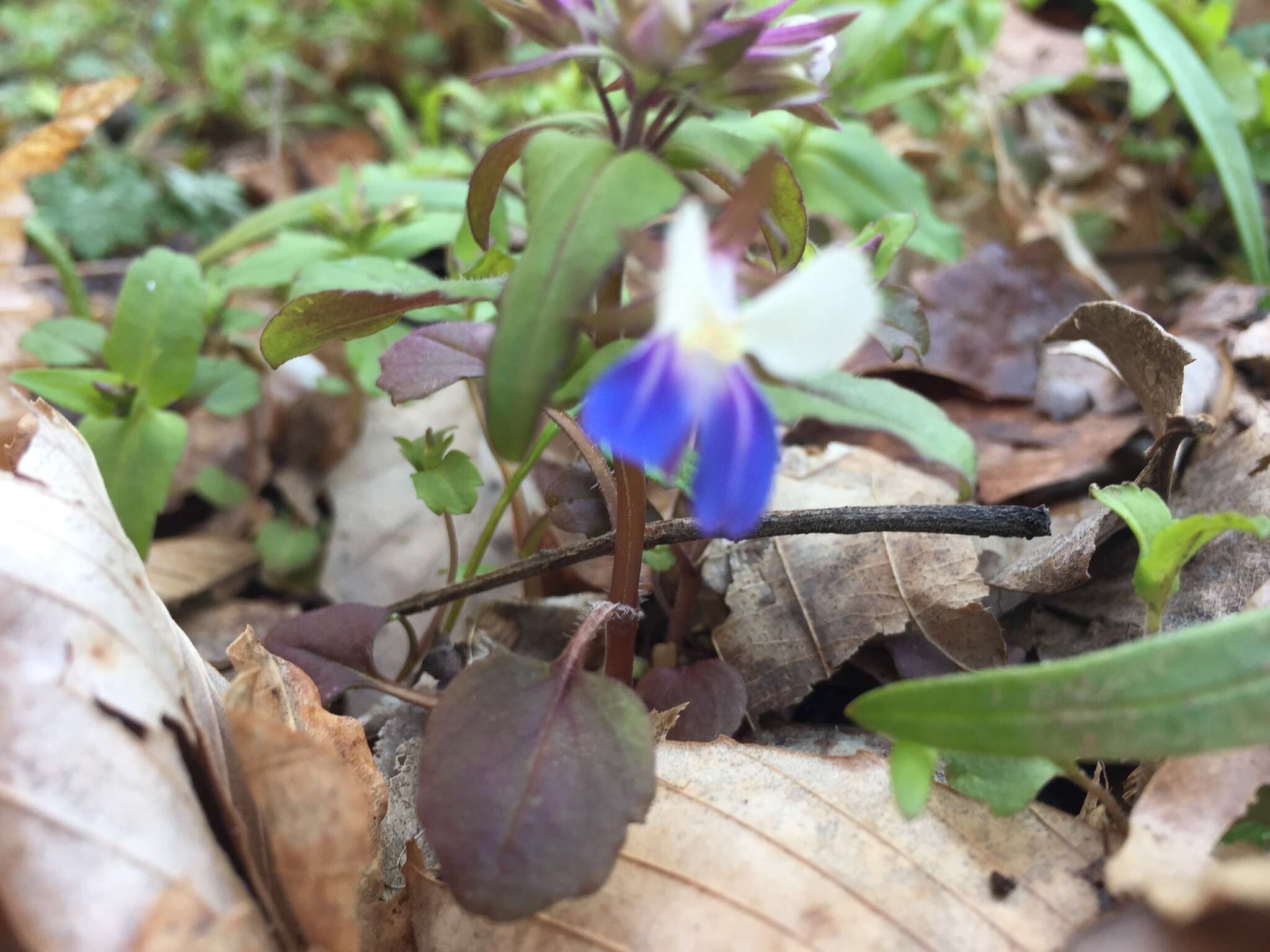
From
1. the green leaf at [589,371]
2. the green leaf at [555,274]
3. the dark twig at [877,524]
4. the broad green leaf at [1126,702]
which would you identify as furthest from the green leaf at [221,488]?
the broad green leaf at [1126,702]

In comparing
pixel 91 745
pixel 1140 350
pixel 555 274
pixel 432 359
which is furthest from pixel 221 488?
pixel 1140 350

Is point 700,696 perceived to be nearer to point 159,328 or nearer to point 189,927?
point 189,927

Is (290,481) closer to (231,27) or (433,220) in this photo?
(433,220)

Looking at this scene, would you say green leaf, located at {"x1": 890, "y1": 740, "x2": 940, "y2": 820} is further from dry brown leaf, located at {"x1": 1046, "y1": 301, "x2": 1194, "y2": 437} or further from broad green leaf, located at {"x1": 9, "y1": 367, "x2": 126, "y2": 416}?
broad green leaf, located at {"x1": 9, "y1": 367, "x2": 126, "y2": 416}

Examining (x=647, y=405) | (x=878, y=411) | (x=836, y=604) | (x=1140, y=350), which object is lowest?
(x=836, y=604)

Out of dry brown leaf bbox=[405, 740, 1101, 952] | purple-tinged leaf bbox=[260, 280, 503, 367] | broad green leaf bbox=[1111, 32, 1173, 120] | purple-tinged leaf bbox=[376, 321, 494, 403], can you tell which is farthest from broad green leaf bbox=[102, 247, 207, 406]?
broad green leaf bbox=[1111, 32, 1173, 120]
